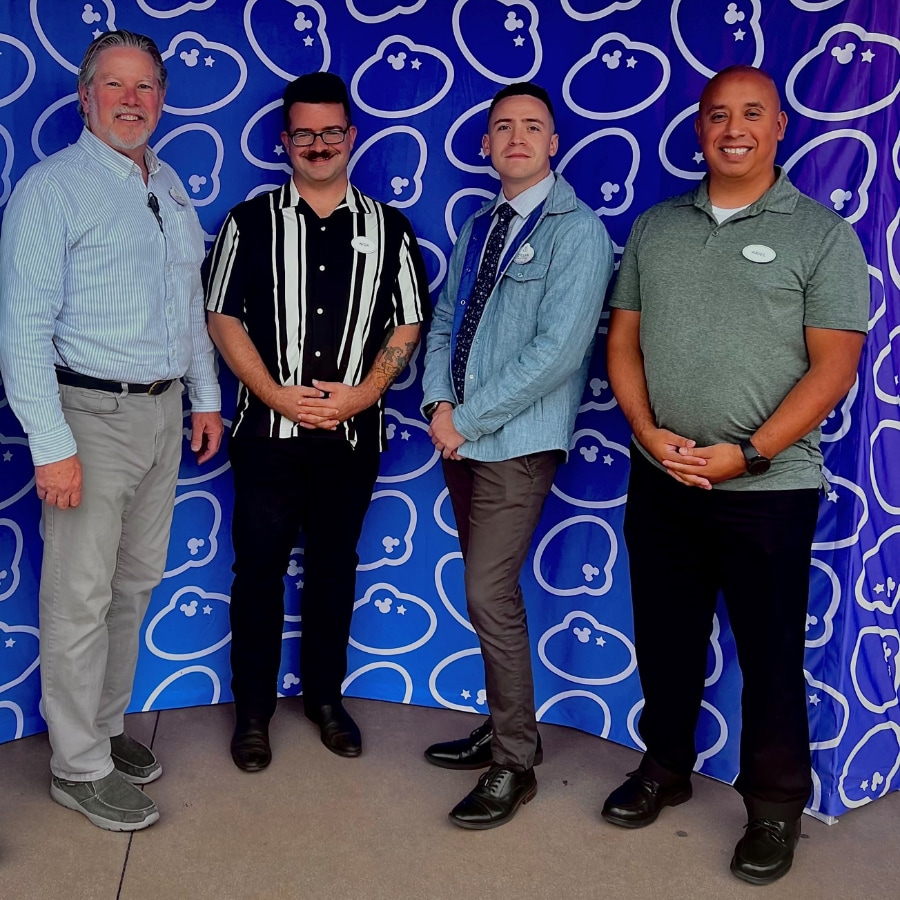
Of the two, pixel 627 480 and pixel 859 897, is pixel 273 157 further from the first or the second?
pixel 859 897

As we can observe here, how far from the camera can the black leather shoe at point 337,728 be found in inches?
121

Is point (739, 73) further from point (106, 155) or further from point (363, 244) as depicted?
point (106, 155)

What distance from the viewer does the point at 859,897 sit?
2463 millimetres

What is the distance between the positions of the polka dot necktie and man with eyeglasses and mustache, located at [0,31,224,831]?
75 cm

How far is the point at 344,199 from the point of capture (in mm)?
3000

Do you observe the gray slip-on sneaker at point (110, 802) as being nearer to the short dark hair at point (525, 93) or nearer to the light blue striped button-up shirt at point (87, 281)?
the light blue striped button-up shirt at point (87, 281)

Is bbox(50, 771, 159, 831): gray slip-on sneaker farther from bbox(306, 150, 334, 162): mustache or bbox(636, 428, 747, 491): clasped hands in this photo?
bbox(306, 150, 334, 162): mustache

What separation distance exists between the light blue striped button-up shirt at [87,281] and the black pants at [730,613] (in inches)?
52.5

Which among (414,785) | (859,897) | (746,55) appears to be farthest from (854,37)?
(414,785)

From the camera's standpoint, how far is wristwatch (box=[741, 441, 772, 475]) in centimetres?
240

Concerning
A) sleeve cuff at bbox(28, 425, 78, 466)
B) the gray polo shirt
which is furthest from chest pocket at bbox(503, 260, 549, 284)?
sleeve cuff at bbox(28, 425, 78, 466)

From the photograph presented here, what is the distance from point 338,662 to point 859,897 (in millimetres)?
1594

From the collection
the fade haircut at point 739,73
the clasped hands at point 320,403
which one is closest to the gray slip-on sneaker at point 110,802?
the clasped hands at point 320,403

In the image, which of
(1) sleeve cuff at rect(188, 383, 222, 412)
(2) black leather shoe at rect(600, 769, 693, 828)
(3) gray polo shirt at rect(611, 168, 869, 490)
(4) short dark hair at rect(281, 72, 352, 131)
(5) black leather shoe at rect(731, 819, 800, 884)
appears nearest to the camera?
(3) gray polo shirt at rect(611, 168, 869, 490)
